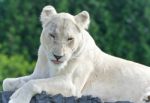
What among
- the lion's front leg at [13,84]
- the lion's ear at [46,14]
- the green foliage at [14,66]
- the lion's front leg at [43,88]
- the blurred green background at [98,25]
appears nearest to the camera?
the lion's front leg at [43,88]

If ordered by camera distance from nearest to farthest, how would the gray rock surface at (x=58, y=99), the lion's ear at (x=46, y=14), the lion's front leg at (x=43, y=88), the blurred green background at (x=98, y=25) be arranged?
1. the gray rock surface at (x=58, y=99)
2. the lion's front leg at (x=43, y=88)
3. the lion's ear at (x=46, y=14)
4. the blurred green background at (x=98, y=25)

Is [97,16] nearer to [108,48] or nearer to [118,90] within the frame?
[108,48]

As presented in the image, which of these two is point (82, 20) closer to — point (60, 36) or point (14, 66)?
point (60, 36)

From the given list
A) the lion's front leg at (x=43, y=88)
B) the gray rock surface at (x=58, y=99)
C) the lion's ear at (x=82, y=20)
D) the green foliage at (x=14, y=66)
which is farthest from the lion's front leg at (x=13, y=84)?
the green foliage at (x=14, y=66)

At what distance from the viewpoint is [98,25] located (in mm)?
14188

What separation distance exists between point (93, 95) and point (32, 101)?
64 centimetres

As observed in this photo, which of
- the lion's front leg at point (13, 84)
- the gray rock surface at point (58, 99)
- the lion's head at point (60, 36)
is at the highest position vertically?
the lion's head at point (60, 36)

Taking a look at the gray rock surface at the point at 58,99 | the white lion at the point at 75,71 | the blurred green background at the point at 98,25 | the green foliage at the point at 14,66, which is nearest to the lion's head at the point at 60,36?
the white lion at the point at 75,71

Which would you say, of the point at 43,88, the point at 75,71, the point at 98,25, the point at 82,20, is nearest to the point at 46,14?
the point at 82,20

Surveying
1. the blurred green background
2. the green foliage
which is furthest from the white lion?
the blurred green background

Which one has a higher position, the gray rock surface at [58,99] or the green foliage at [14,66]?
the gray rock surface at [58,99]

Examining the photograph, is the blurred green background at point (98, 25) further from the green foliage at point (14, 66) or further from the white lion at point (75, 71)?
the white lion at point (75, 71)

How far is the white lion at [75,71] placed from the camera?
686 centimetres

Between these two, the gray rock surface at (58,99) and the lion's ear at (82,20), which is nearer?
the gray rock surface at (58,99)
